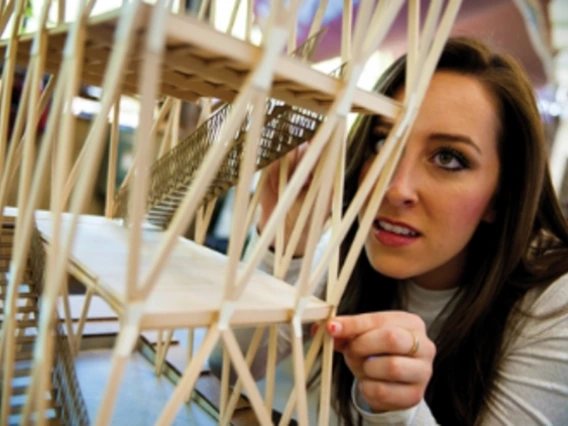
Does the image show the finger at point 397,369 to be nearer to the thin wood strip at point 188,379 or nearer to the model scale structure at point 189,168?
the model scale structure at point 189,168

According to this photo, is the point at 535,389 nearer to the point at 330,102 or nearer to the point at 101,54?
the point at 330,102

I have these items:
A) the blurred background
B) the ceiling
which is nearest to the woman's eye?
the blurred background

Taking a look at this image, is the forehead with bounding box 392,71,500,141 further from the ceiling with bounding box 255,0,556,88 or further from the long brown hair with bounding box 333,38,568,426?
the ceiling with bounding box 255,0,556,88

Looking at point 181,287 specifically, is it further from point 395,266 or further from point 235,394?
point 395,266

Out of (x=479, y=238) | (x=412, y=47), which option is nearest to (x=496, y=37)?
(x=479, y=238)

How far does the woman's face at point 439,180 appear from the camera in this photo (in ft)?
1.91

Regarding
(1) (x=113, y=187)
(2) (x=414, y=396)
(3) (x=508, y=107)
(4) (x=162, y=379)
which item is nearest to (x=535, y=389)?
(2) (x=414, y=396)

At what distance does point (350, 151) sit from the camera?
734 mm

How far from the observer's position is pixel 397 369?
1.37ft

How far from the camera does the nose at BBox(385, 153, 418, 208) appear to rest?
565 mm

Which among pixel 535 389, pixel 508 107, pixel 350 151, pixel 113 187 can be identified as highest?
pixel 508 107

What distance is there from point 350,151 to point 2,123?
50 centimetres

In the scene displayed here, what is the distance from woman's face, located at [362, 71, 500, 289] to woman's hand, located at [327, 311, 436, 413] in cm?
17

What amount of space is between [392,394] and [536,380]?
229 mm
